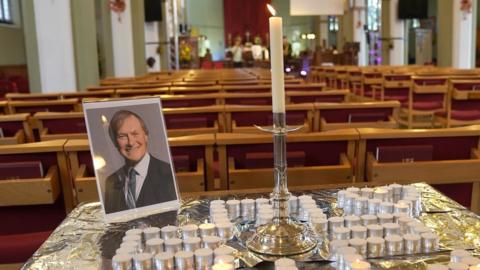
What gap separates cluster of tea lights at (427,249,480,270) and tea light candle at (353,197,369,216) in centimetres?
30

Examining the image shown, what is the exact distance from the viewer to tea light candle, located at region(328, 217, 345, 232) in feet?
4.14

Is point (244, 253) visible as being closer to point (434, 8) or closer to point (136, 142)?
point (136, 142)

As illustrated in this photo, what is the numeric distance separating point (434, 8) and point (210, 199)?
23177mm

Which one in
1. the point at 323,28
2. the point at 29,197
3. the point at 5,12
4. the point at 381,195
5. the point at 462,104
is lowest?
the point at 462,104

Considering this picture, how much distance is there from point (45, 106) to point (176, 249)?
375 cm

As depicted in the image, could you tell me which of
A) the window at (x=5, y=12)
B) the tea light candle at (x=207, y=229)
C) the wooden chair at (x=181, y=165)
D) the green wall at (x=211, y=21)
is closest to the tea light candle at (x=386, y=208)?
the tea light candle at (x=207, y=229)

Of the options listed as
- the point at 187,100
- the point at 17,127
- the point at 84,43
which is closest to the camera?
the point at 17,127

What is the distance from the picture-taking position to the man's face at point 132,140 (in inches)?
57.2

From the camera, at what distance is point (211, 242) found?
3.86 ft

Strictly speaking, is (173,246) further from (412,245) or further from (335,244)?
(412,245)

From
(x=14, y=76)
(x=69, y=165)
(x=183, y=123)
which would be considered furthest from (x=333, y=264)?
(x=14, y=76)

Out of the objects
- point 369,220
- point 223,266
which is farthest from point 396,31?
point 223,266

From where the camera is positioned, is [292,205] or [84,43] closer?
[292,205]

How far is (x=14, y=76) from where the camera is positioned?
11727mm
